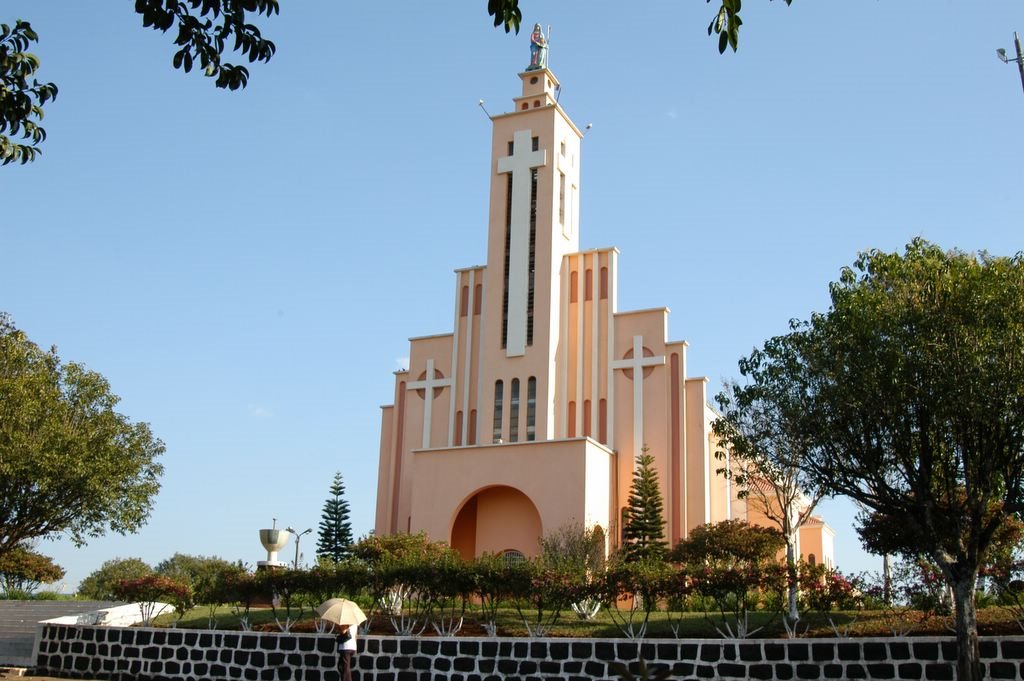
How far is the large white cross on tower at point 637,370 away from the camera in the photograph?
3036 cm

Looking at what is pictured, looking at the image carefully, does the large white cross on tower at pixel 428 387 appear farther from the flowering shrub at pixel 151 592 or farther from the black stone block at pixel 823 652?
the black stone block at pixel 823 652

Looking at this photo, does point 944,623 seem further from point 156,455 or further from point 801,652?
point 156,455

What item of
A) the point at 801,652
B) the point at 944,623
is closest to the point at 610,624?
the point at 801,652

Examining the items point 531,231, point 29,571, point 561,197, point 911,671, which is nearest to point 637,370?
point 531,231

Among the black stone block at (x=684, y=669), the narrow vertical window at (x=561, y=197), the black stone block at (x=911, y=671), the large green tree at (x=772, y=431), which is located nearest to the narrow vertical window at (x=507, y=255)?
the narrow vertical window at (x=561, y=197)

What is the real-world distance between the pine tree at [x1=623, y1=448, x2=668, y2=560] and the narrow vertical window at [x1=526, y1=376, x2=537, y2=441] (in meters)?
3.38

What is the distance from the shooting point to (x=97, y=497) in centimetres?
2453

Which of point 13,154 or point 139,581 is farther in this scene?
point 139,581

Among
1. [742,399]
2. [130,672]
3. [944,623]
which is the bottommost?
[130,672]

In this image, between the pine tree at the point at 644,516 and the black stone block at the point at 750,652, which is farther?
the pine tree at the point at 644,516

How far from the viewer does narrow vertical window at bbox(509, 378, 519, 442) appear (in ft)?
102

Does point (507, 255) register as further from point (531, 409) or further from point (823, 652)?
point (823, 652)

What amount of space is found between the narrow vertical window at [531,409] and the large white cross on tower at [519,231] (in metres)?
1.05

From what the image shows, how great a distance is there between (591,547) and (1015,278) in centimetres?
1384
